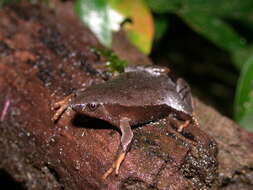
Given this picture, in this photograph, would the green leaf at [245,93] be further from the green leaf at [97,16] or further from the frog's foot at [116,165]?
the frog's foot at [116,165]

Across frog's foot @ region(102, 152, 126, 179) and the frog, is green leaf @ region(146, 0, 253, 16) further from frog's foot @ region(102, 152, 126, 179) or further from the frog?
frog's foot @ region(102, 152, 126, 179)

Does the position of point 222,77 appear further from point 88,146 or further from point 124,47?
point 88,146

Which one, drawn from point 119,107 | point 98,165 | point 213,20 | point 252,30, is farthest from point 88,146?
point 252,30

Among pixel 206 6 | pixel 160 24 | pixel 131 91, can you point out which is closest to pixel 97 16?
pixel 160 24

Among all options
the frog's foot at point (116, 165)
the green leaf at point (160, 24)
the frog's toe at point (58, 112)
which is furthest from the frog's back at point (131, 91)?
the green leaf at point (160, 24)

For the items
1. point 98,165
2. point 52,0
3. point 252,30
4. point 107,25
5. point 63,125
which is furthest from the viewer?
point 252,30
